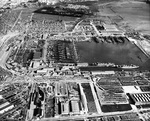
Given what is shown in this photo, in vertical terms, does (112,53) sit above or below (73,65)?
above

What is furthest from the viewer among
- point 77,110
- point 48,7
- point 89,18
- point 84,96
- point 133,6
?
point 133,6

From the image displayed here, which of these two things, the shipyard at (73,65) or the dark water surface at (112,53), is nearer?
the shipyard at (73,65)

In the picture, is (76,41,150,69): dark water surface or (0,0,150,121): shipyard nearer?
(0,0,150,121): shipyard

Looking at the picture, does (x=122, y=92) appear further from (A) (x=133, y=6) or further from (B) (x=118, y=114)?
(A) (x=133, y=6)

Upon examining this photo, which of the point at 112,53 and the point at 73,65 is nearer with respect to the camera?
the point at 73,65

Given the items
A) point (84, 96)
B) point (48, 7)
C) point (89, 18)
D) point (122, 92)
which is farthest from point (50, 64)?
point (48, 7)
